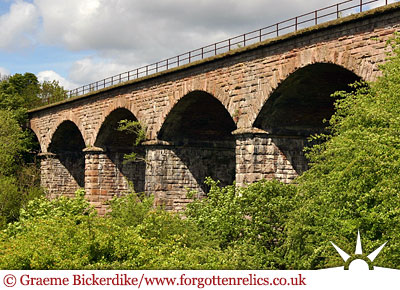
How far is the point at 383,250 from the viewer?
10.5 meters

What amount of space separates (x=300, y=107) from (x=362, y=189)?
9.47m

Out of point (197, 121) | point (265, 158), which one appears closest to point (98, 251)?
point (265, 158)

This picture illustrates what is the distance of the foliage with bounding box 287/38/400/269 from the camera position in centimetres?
1070

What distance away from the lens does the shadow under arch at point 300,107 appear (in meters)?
19.0

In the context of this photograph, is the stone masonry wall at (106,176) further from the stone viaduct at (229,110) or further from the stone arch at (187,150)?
the stone arch at (187,150)

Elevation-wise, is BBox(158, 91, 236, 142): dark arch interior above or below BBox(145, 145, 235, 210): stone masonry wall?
above

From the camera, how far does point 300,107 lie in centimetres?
2075

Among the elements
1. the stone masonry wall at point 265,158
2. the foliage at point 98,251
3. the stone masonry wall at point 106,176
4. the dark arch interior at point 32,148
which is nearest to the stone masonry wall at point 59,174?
the dark arch interior at point 32,148

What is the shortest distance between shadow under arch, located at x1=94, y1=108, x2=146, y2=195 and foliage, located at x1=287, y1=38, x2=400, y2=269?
63.0ft

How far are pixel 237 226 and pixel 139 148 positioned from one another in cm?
1791

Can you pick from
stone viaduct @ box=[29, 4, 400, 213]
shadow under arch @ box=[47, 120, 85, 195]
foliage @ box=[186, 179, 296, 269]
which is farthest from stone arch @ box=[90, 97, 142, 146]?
foliage @ box=[186, 179, 296, 269]

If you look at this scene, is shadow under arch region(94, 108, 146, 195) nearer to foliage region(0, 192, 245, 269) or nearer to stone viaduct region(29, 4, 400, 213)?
stone viaduct region(29, 4, 400, 213)
